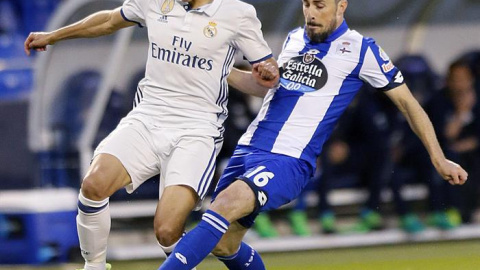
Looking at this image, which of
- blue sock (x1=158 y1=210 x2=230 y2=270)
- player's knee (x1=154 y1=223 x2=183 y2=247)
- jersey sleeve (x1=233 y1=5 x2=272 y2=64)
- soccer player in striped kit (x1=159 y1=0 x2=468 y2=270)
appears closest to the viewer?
blue sock (x1=158 y1=210 x2=230 y2=270)

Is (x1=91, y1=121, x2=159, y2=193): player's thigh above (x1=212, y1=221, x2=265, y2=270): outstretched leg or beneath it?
above

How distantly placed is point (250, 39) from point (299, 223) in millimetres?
5461

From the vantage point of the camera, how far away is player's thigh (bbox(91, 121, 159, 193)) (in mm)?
6852

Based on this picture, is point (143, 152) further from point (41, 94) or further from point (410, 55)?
point (410, 55)

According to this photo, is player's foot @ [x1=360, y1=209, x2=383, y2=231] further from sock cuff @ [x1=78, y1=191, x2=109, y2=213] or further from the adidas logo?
the adidas logo

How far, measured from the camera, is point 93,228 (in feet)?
22.9

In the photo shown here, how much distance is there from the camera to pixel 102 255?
23.3 feet

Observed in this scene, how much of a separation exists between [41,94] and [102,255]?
4.94 m

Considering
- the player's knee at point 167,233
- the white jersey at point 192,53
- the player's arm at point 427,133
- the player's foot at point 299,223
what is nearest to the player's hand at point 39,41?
the white jersey at point 192,53

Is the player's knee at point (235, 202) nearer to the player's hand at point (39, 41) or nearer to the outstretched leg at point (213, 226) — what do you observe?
the outstretched leg at point (213, 226)

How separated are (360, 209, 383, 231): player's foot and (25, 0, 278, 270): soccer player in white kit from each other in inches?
223

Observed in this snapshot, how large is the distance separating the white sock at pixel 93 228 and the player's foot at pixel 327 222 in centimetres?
542

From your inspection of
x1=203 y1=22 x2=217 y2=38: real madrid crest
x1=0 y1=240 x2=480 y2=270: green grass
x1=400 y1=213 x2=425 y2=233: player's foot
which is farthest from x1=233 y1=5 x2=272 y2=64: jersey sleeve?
x1=400 y1=213 x2=425 y2=233: player's foot

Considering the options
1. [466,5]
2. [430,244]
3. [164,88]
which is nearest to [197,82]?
[164,88]
